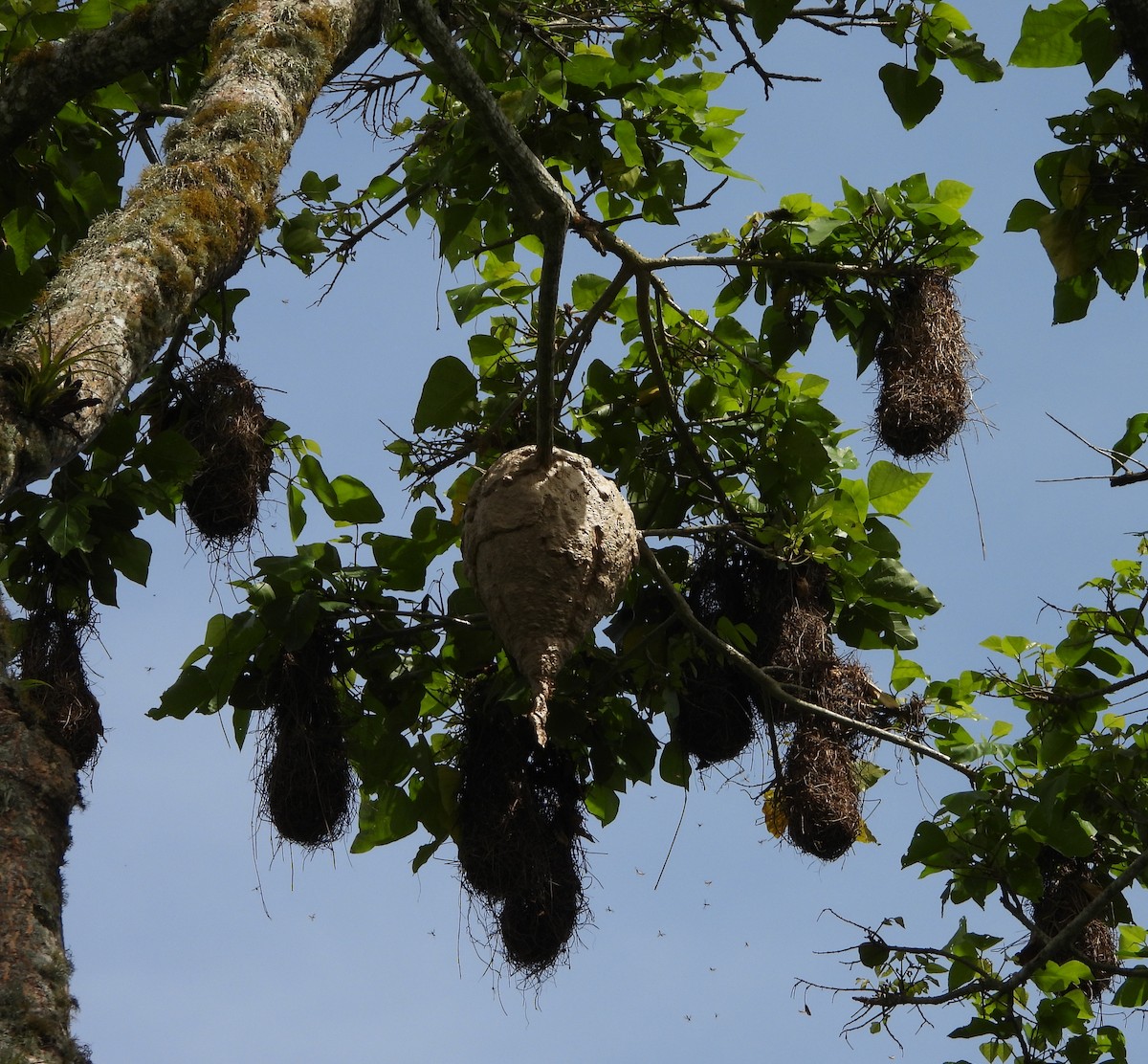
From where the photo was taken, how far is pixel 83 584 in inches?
173

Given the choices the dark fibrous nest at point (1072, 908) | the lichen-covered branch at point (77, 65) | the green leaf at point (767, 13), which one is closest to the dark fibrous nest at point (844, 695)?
the dark fibrous nest at point (1072, 908)

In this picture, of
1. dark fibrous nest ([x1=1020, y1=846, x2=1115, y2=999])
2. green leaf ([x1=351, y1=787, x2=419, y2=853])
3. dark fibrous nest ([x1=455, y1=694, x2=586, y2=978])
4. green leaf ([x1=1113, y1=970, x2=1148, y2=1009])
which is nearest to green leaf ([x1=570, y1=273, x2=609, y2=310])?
dark fibrous nest ([x1=455, y1=694, x2=586, y2=978])

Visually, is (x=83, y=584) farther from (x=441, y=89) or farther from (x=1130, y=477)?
(x=1130, y=477)

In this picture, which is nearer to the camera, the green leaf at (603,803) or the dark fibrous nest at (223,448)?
the dark fibrous nest at (223,448)

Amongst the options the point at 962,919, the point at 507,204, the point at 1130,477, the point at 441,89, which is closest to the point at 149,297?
the point at 507,204

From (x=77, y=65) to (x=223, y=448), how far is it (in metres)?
1.59

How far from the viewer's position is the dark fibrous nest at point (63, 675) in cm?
409

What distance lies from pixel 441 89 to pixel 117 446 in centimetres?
192

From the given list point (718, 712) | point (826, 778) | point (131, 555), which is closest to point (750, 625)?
point (718, 712)

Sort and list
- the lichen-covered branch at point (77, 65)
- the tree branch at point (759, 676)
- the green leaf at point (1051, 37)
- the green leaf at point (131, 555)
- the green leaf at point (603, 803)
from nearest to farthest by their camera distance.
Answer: the lichen-covered branch at point (77, 65)
the green leaf at point (1051, 37)
the tree branch at point (759, 676)
the green leaf at point (131, 555)
the green leaf at point (603, 803)

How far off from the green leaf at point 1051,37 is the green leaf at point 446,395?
178 centimetres

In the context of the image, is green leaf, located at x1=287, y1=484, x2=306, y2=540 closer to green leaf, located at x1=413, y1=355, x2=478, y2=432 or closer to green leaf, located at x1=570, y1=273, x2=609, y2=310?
green leaf, located at x1=413, y1=355, x2=478, y2=432

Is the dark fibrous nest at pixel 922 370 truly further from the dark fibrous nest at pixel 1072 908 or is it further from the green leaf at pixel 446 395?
the dark fibrous nest at pixel 1072 908

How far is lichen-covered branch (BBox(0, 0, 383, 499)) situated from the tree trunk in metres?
0.45
